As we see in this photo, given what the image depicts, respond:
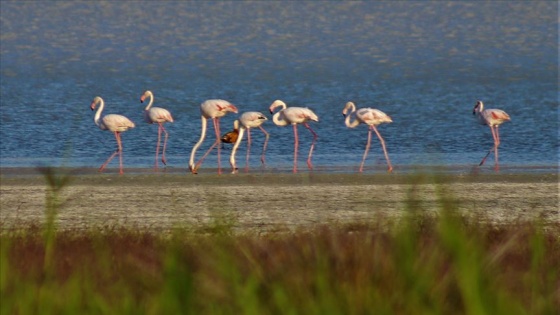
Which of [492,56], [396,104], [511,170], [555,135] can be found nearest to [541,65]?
[492,56]

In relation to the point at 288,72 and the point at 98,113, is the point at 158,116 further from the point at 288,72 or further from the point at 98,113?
the point at 288,72

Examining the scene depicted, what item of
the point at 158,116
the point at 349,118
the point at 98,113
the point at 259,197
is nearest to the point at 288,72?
the point at 98,113

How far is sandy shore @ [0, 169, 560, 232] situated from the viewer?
11750 mm

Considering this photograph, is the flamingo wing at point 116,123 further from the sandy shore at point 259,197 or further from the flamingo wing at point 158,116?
the sandy shore at point 259,197

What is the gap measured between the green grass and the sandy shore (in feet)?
14.5

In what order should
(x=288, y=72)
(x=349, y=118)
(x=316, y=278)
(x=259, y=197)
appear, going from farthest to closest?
1. (x=288, y=72)
2. (x=349, y=118)
3. (x=259, y=197)
4. (x=316, y=278)

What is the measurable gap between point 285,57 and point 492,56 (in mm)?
7228

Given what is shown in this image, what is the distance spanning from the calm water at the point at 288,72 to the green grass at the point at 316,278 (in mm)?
542

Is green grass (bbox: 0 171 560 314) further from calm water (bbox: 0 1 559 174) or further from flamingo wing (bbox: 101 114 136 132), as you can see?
flamingo wing (bbox: 101 114 136 132)

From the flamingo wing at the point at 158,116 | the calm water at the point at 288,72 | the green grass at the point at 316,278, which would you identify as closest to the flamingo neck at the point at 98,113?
the calm water at the point at 288,72

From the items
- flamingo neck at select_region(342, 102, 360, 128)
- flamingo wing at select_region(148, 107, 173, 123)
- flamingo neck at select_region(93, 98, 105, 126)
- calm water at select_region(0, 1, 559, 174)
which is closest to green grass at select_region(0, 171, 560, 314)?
calm water at select_region(0, 1, 559, 174)

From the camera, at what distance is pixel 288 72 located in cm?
3953

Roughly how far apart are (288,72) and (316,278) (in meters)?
→ 34.2

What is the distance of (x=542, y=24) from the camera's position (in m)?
55.5
